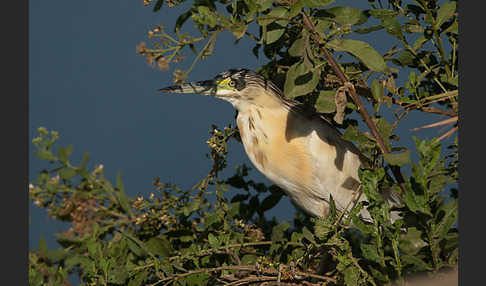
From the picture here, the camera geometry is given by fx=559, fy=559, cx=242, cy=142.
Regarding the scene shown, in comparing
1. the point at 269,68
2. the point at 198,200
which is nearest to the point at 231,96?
the point at 269,68

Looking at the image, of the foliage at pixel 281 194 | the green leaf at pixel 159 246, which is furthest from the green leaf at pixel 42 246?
the green leaf at pixel 159 246

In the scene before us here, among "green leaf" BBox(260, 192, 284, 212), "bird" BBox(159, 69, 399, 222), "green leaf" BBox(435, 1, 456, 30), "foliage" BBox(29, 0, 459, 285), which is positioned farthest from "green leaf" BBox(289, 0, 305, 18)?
"green leaf" BBox(260, 192, 284, 212)

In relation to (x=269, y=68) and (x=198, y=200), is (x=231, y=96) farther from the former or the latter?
(x=198, y=200)

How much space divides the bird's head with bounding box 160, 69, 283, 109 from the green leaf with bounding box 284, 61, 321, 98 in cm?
26

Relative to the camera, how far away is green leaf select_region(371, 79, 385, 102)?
2.21 feet

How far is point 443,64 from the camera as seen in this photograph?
741 mm

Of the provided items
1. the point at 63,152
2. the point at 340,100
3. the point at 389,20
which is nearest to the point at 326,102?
the point at 340,100

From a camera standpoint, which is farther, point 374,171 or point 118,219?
point 118,219

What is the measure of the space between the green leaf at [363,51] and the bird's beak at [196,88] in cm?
28

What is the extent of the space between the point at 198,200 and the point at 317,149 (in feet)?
0.70

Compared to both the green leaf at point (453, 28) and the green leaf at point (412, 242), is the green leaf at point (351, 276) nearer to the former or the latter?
the green leaf at point (412, 242)

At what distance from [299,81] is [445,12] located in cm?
22

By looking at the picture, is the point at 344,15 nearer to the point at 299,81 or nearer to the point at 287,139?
the point at 299,81

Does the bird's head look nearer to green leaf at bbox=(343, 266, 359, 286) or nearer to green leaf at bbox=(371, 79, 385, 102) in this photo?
green leaf at bbox=(371, 79, 385, 102)
